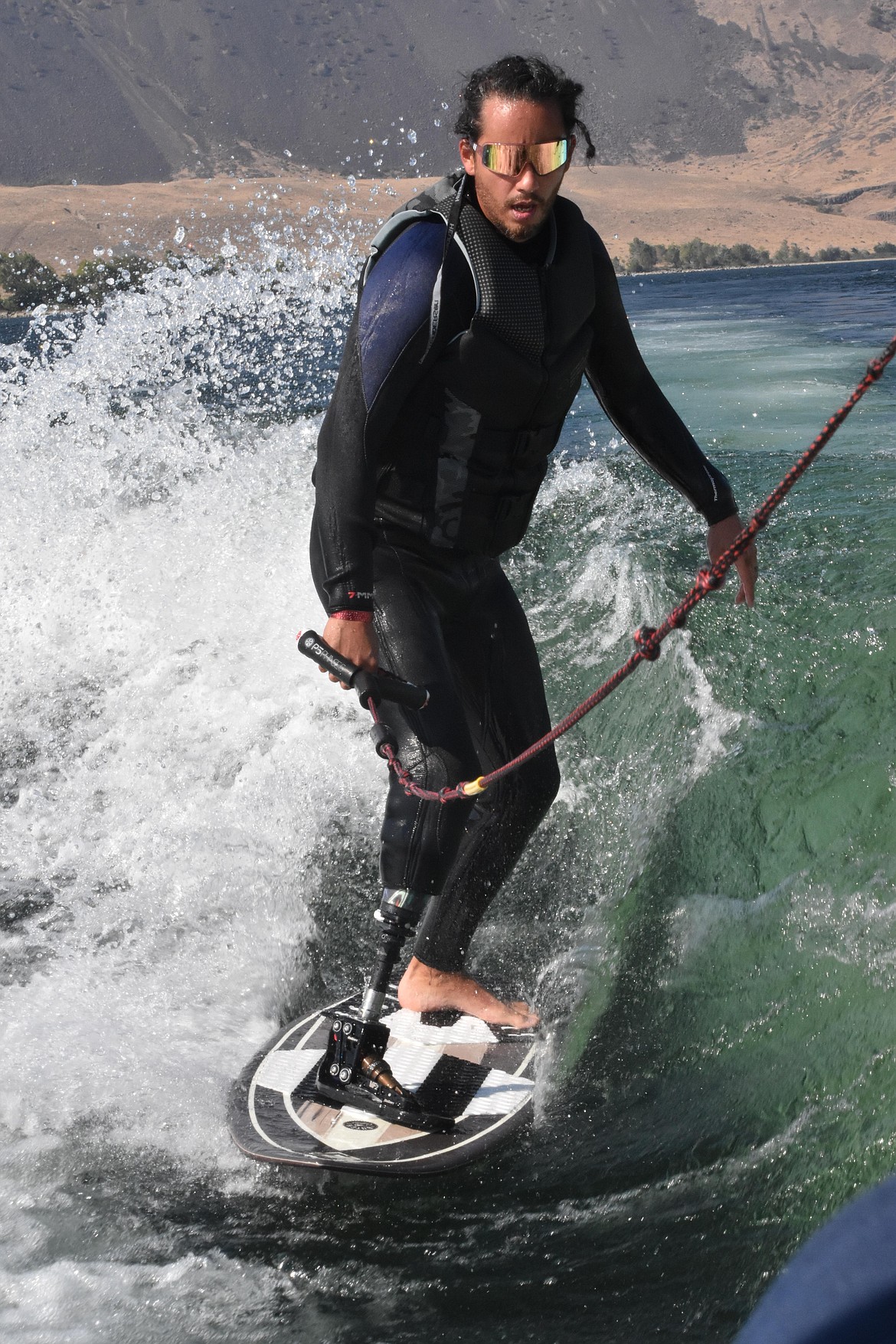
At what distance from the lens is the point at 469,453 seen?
8.54 feet

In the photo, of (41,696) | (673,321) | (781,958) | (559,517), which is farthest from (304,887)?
(673,321)

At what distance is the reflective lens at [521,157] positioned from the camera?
236 cm

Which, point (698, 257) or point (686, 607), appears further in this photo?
point (698, 257)

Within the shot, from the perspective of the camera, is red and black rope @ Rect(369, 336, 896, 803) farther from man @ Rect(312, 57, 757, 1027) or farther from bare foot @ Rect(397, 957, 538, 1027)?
bare foot @ Rect(397, 957, 538, 1027)

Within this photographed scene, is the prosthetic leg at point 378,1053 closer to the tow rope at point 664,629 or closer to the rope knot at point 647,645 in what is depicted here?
the tow rope at point 664,629

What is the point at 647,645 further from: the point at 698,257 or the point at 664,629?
the point at 698,257

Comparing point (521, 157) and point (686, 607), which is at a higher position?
point (521, 157)

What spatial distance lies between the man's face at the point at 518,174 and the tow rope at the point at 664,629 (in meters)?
0.72

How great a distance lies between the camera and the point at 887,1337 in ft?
2.21

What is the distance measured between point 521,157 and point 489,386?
44 centimetres

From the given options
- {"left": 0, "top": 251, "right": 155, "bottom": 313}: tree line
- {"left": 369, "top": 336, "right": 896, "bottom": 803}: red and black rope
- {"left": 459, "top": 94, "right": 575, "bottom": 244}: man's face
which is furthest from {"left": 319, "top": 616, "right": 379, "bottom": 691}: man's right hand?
{"left": 0, "top": 251, "right": 155, "bottom": 313}: tree line

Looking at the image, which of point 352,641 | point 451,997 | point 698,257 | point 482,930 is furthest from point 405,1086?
point 698,257

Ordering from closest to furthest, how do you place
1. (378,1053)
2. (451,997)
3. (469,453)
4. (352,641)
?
(352,641)
(469,453)
(378,1053)
(451,997)

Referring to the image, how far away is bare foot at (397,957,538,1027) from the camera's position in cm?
314
